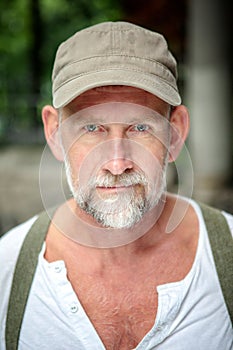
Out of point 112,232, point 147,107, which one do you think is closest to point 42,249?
point 112,232

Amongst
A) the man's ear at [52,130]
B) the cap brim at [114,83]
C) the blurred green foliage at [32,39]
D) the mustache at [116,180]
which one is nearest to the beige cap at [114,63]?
the cap brim at [114,83]

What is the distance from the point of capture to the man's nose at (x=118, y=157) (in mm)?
1406

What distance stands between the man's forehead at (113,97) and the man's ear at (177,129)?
114 millimetres

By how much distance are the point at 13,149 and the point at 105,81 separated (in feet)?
32.2

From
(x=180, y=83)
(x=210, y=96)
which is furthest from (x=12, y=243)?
(x=180, y=83)

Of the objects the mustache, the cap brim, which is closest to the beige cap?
the cap brim

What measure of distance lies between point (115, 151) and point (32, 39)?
566 inches

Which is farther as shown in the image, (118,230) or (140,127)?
(118,230)

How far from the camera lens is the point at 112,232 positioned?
162 centimetres

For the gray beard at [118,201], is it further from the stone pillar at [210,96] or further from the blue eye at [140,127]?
the stone pillar at [210,96]

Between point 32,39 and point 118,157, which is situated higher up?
point 118,157

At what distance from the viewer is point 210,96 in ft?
23.3

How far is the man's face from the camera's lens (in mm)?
1437

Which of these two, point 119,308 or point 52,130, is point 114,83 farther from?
point 119,308
